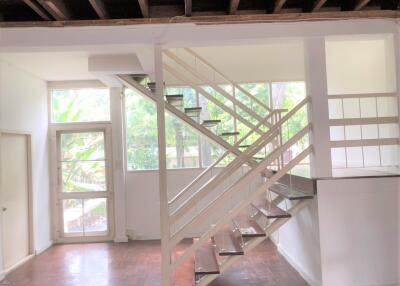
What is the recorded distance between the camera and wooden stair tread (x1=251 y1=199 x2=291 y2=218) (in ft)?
12.3

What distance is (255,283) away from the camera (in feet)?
13.5

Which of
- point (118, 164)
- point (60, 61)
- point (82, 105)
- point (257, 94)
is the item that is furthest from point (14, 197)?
point (257, 94)

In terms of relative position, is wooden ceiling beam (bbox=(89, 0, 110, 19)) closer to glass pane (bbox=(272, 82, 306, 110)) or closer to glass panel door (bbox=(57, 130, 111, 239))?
glass panel door (bbox=(57, 130, 111, 239))

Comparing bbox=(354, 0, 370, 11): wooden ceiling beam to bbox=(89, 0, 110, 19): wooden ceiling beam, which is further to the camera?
bbox=(354, 0, 370, 11): wooden ceiling beam

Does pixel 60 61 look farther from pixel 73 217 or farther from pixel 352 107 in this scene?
pixel 352 107

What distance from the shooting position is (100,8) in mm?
3418

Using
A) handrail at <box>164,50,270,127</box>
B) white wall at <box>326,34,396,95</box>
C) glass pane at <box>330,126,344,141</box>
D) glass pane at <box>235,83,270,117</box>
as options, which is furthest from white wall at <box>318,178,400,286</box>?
glass pane at <box>235,83,270,117</box>

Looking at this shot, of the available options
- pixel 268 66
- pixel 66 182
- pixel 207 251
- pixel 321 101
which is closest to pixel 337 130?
pixel 268 66

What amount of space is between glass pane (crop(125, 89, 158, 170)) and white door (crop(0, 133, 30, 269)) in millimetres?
1803

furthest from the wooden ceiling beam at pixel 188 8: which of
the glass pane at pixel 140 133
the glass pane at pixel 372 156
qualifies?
the glass pane at pixel 372 156

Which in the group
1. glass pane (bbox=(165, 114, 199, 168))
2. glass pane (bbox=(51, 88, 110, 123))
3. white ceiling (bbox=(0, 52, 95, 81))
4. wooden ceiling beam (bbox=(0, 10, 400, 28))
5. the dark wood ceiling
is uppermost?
the dark wood ceiling

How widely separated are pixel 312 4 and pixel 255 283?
327cm

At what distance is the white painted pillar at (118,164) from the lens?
21.0ft

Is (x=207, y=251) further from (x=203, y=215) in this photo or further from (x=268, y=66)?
(x=268, y=66)
